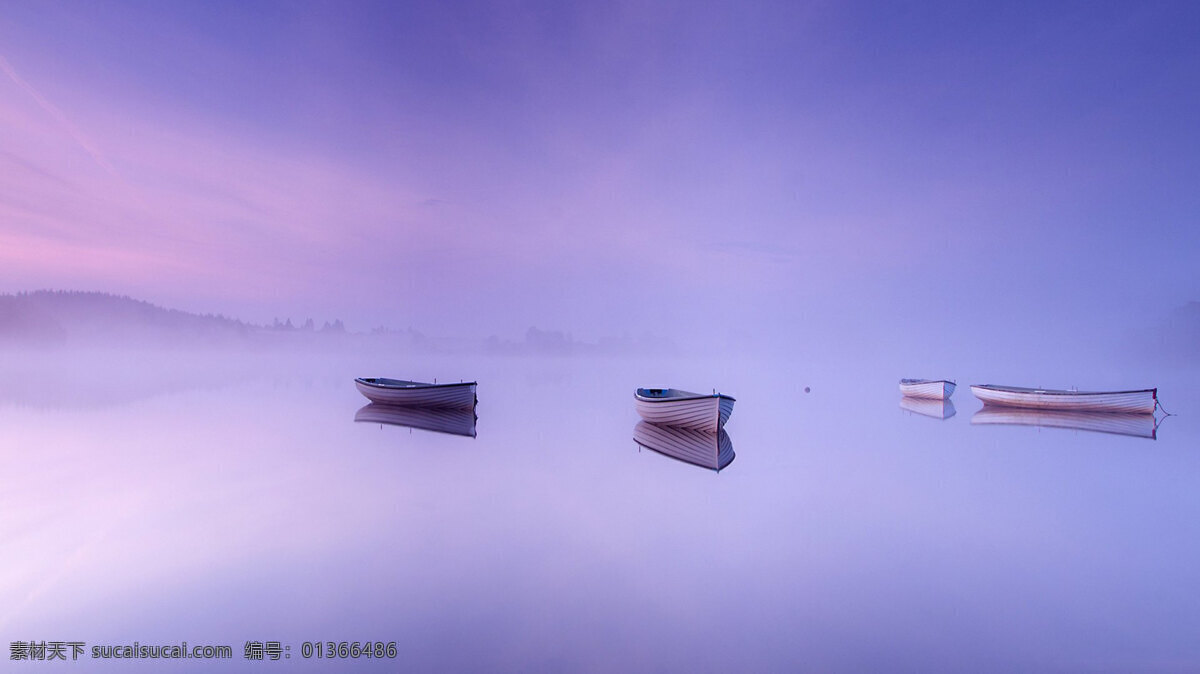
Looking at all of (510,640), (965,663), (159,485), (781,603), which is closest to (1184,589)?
(965,663)

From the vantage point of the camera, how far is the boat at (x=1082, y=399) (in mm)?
31781

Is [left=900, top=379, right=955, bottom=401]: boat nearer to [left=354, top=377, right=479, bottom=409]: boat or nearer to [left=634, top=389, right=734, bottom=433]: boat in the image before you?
[left=634, top=389, right=734, bottom=433]: boat

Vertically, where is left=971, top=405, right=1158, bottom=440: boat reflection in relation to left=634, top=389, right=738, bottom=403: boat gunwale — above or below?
below

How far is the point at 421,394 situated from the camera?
29516mm

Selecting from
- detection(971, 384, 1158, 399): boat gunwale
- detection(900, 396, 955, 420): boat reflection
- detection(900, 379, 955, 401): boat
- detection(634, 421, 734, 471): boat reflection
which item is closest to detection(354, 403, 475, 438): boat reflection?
detection(634, 421, 734, 471): boat reflection

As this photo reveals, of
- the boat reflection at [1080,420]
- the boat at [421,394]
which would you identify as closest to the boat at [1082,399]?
the boat reflection at [1080,420]

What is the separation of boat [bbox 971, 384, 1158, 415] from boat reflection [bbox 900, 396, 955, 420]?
3.69 meters

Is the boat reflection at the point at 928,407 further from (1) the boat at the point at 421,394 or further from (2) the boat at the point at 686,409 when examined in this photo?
(1) the boat at the point at 421,394

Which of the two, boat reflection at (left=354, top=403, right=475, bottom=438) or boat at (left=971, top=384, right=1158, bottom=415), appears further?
boat at (left=971, top=384, right=1158, bottom=415)

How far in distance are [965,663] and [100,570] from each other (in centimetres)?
1382

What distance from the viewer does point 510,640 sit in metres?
7.07

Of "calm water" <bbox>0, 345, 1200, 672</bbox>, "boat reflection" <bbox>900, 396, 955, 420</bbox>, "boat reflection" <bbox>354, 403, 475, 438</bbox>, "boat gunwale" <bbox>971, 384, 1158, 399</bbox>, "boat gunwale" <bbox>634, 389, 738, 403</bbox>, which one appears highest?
"boat gunwale" <bbox>634, 389, 738, 403</bbox>

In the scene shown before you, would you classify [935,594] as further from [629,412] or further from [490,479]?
[629,412]

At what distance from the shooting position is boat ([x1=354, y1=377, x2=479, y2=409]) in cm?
2906
